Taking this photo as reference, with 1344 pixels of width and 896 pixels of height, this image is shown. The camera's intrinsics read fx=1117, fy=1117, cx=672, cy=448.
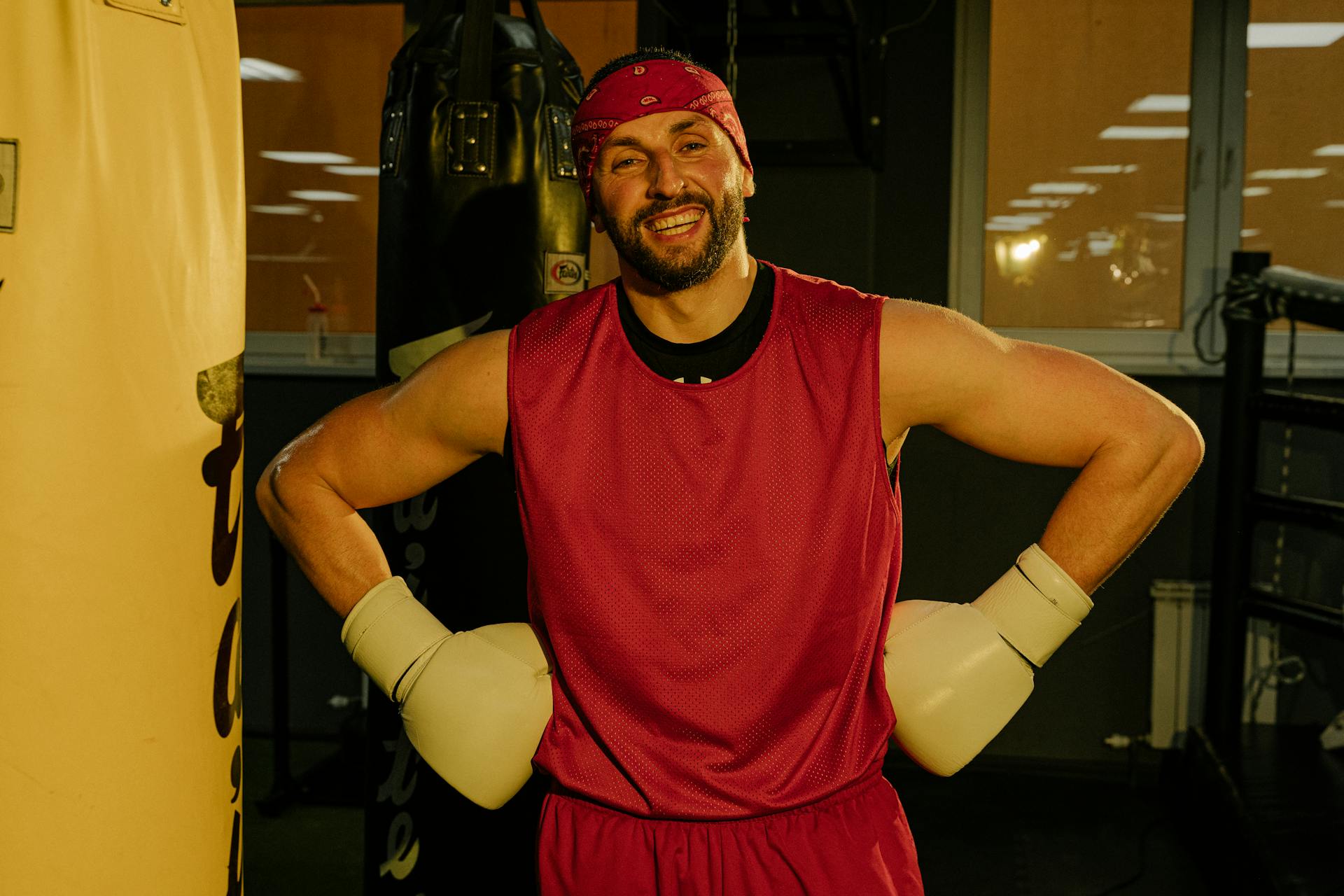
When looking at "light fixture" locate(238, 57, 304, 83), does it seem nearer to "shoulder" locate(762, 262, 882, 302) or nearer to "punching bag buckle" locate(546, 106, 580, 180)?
"punching bag buckle" locate(546, 106, 580, 180)

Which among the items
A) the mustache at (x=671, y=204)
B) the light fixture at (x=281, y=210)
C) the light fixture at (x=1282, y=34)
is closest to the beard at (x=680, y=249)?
the mustache at (x=671, y=204)

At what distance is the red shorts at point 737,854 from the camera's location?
1.22 meters

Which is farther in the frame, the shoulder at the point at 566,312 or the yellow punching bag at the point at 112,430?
the shoulder at the point at 566,312

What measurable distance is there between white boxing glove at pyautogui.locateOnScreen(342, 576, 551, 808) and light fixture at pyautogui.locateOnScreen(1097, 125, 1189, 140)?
2704 mm

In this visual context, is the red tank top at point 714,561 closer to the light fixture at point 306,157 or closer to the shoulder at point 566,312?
the shoulder at point 566,312

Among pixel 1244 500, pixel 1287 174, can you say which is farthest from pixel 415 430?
pixel 1287 174

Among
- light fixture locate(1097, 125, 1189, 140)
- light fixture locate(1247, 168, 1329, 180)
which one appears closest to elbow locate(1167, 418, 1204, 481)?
light fixture locate(1097, 125, 1189, 140)

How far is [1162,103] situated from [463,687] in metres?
2.91

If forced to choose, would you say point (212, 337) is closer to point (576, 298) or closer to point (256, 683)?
point (576, 298)

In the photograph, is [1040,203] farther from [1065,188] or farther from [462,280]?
[462,280]

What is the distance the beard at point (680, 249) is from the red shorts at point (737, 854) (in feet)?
2.00

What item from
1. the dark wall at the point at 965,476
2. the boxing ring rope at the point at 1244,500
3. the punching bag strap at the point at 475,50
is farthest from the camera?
the dark wall at the point at 965,476

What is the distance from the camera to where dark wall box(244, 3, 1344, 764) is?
325 cm

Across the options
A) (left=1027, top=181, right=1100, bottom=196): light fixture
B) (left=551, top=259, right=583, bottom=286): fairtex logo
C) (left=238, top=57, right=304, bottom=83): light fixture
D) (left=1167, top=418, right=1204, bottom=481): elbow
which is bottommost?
(left=1167, top=418, right=1204, bottom=481): elbow
